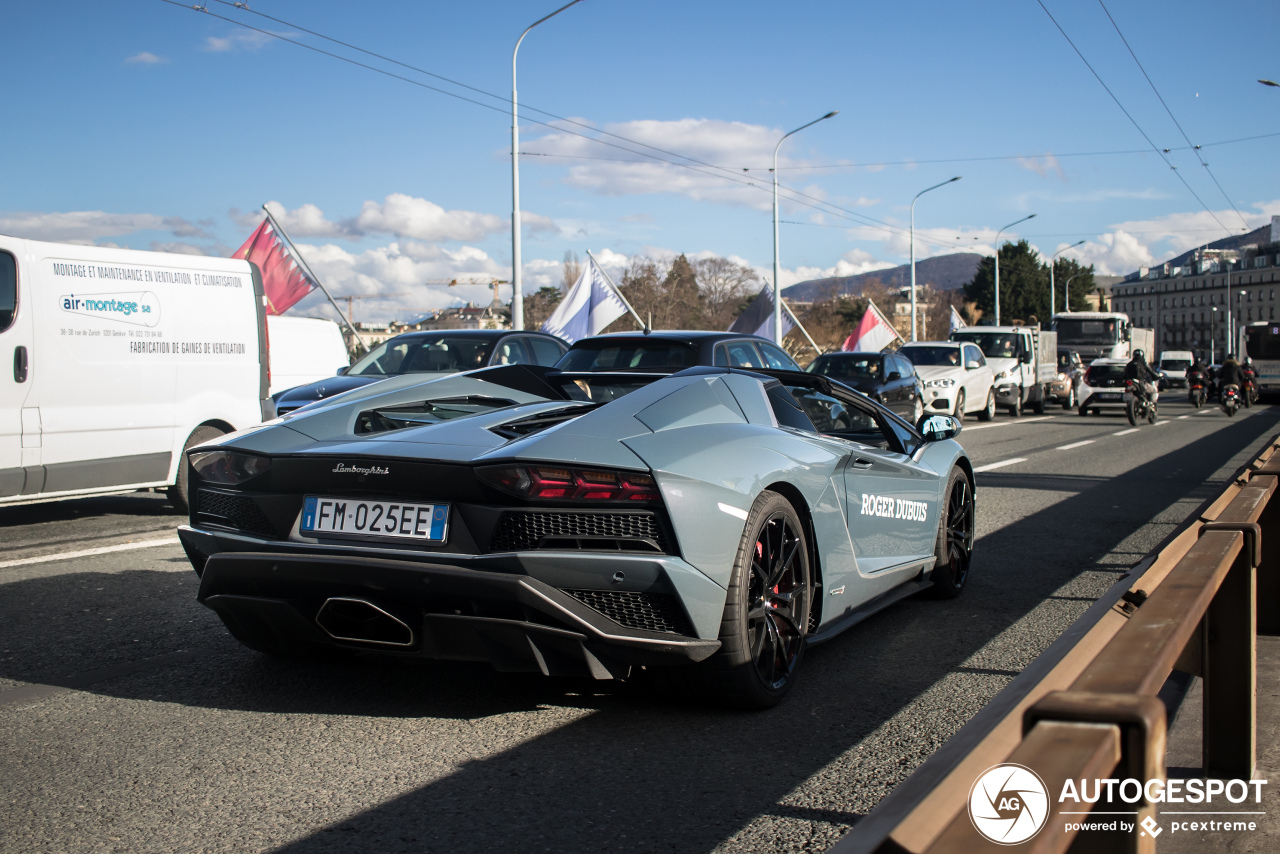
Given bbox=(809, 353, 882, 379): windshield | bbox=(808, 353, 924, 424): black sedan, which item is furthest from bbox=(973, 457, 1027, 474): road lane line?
bbox=(809, 353, 882, 379): windshield

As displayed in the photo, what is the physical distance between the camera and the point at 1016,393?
28.0 metres

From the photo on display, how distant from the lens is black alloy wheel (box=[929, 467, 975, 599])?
575 cm

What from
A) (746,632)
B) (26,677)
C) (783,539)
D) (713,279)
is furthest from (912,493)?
(713,279)

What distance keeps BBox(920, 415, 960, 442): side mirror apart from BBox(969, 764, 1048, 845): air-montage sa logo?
4.51 m

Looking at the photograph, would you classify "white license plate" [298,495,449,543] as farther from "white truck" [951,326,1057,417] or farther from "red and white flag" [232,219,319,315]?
"white truck" [951,326,1057,417]

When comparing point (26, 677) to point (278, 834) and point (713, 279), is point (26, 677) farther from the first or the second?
point (713, 279)

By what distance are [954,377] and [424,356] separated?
1465cm

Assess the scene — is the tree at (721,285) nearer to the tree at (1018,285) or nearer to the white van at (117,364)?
the tree at (1018,285)

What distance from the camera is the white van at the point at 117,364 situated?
308 inches

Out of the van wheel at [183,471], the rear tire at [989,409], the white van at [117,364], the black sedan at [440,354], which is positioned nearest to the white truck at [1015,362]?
the rear tire at [989,409]

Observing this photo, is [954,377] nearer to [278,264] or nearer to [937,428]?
[278,264]

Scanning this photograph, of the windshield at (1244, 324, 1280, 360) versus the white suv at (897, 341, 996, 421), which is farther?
the windshield at (1244, 324, 1280, 360)

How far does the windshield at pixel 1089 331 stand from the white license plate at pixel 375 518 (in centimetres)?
4127

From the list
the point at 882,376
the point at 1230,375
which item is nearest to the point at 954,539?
the point at 882,376
